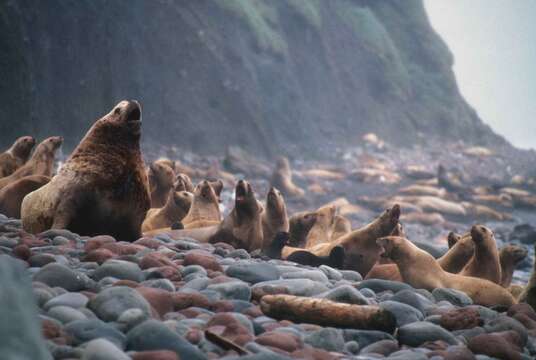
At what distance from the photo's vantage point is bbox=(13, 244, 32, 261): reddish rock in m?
3.68

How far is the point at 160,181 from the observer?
29.6 feet

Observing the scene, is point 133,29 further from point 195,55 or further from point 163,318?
point 163,318

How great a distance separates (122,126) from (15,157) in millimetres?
4226

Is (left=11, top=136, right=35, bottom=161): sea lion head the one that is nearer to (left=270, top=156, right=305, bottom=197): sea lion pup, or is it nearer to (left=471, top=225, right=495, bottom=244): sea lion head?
(left=471, top=225, right=495, bottom=244): sea lion head

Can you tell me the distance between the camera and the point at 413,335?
327 cm

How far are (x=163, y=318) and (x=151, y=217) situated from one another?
5091 mm

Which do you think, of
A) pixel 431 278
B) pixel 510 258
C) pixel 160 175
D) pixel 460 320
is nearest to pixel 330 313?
pixel 460 320

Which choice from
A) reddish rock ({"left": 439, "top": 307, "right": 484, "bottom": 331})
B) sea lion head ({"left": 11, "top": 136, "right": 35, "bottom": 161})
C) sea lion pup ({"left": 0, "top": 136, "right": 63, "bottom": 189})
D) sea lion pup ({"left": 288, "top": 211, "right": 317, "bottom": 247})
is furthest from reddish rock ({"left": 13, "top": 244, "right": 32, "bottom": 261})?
sea lion head ({"left": 11, "top": 136, "right": 35, "bottom": 161})

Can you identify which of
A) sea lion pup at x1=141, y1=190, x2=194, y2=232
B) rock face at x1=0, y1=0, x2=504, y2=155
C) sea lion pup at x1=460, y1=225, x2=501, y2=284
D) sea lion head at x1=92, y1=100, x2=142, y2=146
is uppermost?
rock face at x1=0, y1=0, x2=504, y2=155

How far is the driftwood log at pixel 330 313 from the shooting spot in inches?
128

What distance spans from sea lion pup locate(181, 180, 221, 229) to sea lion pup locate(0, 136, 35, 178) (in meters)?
2.75

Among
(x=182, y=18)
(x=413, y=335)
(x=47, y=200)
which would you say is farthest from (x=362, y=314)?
(x=182, y=18)

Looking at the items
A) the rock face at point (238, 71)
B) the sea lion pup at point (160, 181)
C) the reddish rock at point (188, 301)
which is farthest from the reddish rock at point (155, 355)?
the rock face at point (238, 71)

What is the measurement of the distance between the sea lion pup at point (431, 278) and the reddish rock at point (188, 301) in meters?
2.58
